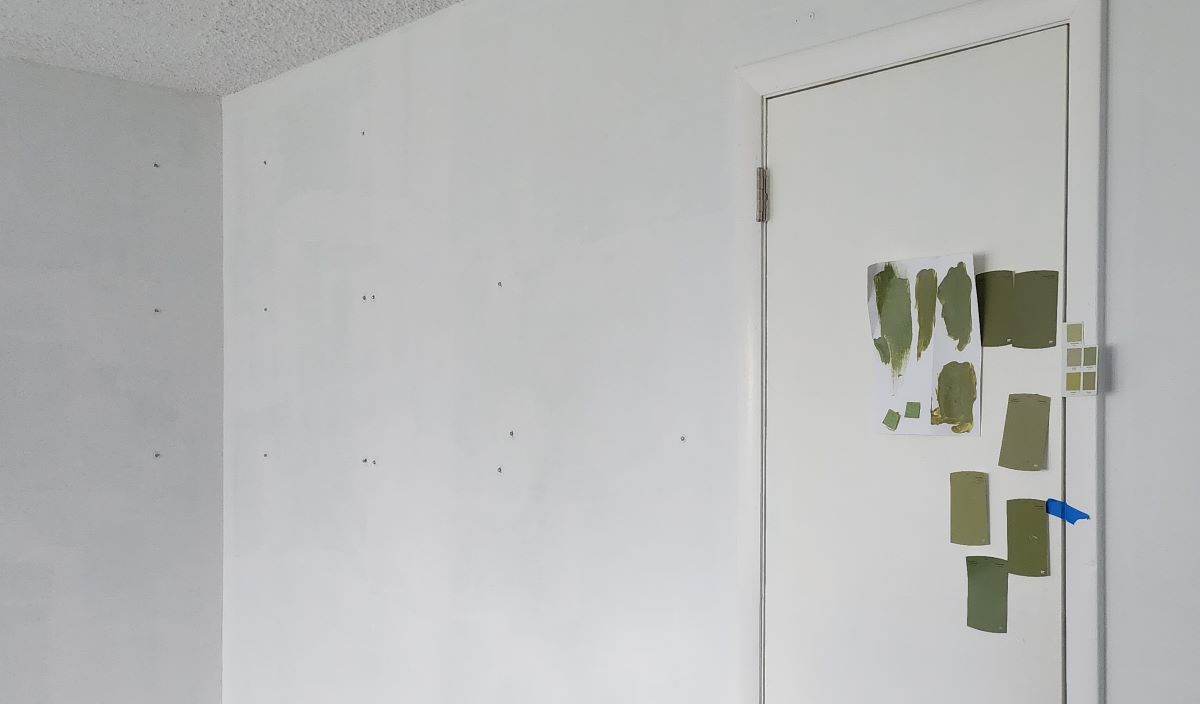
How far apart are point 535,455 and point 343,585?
3.23ft

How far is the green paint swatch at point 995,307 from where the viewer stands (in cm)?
150

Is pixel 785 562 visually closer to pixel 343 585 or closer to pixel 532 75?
pixel 532 75

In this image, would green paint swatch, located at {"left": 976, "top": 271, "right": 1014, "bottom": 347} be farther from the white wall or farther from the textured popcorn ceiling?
the textured popcorn ceiling

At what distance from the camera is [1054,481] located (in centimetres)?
144

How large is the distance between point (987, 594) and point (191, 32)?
2.62 metres

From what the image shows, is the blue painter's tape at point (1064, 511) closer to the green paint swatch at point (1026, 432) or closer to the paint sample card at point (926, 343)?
the green paint swatch at point (1026, 432)

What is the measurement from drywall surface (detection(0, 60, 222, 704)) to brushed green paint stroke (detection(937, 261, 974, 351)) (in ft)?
8.93

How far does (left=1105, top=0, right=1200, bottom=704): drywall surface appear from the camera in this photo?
4.33ft

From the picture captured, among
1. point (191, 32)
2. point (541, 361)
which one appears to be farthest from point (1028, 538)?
point (191, 32)

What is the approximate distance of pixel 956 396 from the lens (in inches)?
61.4

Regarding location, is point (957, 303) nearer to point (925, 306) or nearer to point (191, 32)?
point (925, 306)

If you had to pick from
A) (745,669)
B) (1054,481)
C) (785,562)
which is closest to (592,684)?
(745,669)

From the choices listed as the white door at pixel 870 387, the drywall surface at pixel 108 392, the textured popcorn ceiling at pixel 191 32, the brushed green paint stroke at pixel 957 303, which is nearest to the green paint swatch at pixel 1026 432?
the white door at pixel 870 387

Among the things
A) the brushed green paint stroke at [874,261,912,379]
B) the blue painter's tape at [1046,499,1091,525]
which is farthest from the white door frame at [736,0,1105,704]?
the brushed green paint stroke at [874,261,912,379]
